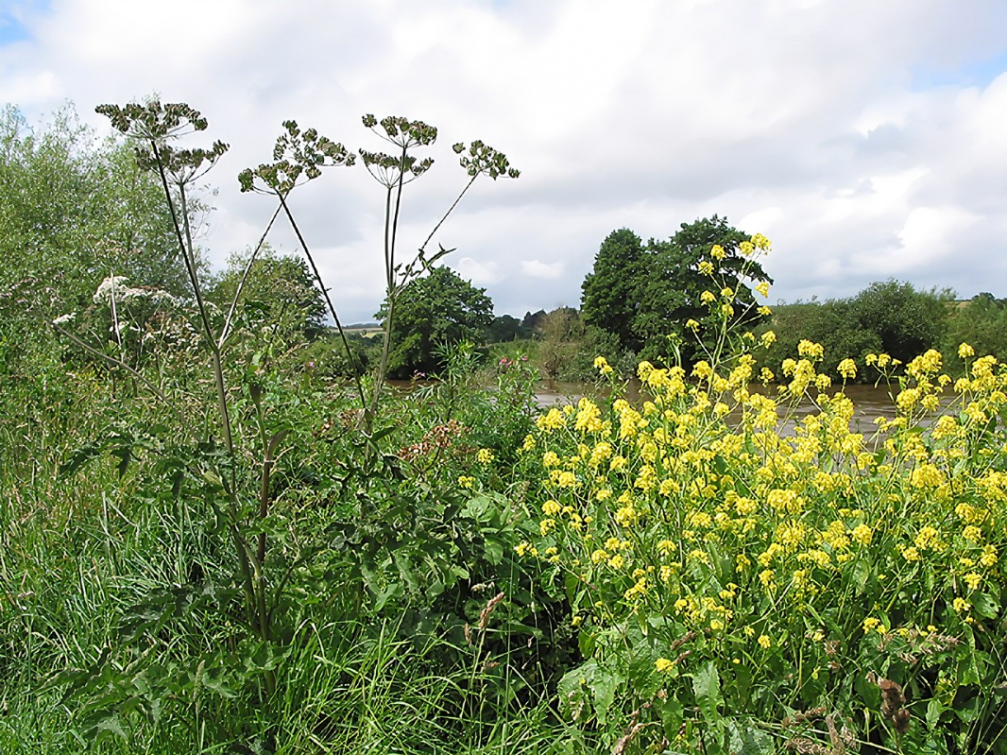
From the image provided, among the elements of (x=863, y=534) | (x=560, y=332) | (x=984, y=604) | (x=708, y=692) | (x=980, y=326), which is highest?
(x=560, y=332)

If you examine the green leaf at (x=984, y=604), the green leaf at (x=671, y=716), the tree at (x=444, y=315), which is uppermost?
the tree at (x=444, y=315)

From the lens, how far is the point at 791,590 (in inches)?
93.1

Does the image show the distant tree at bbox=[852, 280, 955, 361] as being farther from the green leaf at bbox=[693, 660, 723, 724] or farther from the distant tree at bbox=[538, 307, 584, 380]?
the green leaf at bbox=[693, 660, 723, 724]

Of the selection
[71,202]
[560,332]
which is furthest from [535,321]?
[71,202]

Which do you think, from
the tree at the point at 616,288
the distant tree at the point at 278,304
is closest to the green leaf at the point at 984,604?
the distant tree at the point at 278,304

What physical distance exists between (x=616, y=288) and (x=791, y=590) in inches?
1308

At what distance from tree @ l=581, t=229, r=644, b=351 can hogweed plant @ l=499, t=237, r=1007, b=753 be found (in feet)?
103

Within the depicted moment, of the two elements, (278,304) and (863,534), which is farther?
(278,304)

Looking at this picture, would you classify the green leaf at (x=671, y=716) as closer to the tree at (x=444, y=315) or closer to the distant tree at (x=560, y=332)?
the tree at (x=444, y=315)

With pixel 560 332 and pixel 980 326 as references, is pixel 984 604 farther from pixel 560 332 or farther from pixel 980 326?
pixel 560 332

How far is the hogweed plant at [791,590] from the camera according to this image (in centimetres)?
229

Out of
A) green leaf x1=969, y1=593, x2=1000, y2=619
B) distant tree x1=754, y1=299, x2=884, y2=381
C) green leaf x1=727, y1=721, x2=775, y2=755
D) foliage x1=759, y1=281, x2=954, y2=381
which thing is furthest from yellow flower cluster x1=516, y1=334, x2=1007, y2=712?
foliage x1=759, y1=281, x2=954, y2=381

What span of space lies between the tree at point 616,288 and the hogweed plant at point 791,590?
3136cm

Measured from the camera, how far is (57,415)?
15.5 ft
